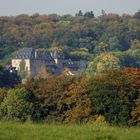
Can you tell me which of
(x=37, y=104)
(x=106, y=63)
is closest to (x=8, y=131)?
(x=37, y=104)

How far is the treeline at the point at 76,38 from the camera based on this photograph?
163000 mm

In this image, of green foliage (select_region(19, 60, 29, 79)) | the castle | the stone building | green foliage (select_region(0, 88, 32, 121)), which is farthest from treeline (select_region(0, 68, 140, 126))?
the stone building

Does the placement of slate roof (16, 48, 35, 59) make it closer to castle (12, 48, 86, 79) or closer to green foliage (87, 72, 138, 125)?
castle (12, 48, 86, 79)

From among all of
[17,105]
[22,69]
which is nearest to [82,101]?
[17,105]

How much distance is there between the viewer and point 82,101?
3562cm

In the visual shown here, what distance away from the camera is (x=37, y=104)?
3625 centimetres

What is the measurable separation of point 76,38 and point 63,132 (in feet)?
534

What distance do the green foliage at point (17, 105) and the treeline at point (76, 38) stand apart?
114 m

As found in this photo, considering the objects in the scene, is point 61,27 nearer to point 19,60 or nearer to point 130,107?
point 19,60

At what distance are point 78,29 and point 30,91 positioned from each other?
139 meters

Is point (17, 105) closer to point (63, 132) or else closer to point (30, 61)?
point (63, 132)

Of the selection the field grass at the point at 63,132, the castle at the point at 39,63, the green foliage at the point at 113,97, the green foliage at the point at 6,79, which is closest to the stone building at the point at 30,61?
the castle at the point at 39,63

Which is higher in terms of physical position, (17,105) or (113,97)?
(113,97)

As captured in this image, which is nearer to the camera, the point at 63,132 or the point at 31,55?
the point at 63,132
